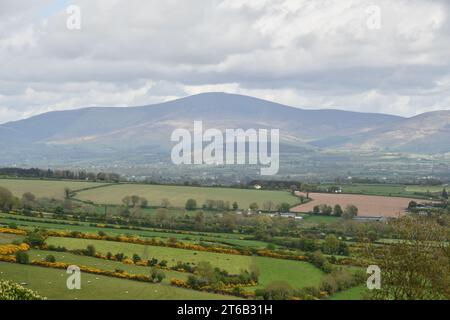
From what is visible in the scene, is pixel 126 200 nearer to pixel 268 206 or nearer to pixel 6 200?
pixel 6 200

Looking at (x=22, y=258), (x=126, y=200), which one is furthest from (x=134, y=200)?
(x=22, y=258)

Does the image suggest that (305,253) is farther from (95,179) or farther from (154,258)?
(95,179)

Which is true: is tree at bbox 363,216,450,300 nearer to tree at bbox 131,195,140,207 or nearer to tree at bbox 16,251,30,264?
tree at bbox 16,251,30,264

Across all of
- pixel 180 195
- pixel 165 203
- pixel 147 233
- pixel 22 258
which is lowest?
pixel 147 233

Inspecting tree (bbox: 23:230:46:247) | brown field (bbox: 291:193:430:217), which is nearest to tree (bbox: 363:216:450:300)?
tree (bbox: 23:230:46:247)

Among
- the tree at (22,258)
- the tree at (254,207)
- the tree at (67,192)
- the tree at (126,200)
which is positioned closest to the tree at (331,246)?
the tree at (22,258)

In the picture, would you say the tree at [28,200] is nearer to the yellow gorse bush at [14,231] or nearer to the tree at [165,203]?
the tree at [165,203]
